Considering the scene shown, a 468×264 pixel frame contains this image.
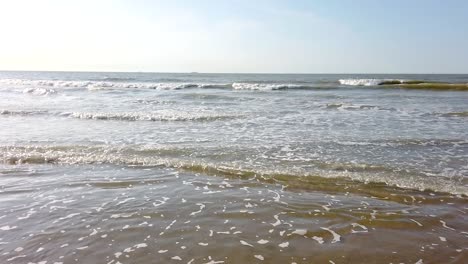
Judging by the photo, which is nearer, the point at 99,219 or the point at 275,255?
the point at 275,255

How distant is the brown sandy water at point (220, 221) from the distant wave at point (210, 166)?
251 millimetres

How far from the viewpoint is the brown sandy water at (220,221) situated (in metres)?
4.86

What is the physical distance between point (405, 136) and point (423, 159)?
11.0ft

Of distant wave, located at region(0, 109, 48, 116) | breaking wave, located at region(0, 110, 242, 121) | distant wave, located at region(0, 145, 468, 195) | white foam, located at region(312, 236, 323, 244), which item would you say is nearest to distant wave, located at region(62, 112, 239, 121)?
breaking wave, located at region(0, 110, 242, 121)

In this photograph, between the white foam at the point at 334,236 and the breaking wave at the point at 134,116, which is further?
the breaking wave at the point at 134,116

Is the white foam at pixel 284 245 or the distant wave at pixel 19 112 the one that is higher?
the distant wave at pixel 19 112

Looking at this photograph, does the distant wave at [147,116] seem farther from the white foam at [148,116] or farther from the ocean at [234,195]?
the ocean at [234,195]

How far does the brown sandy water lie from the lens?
486cm

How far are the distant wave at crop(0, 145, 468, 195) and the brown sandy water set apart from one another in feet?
0.82

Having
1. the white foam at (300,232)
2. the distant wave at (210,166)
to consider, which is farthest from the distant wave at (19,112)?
the white foam at (300,232)

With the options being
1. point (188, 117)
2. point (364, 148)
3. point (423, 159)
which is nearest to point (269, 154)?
point (364, 148)

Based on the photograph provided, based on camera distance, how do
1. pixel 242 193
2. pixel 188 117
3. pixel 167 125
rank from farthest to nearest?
1. pixel 188 117
2. pixel 167 125
3. pixel 242 193

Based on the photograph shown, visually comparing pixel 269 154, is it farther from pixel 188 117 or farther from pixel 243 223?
pixel 188 117

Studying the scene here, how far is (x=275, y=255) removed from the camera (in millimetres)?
4805
